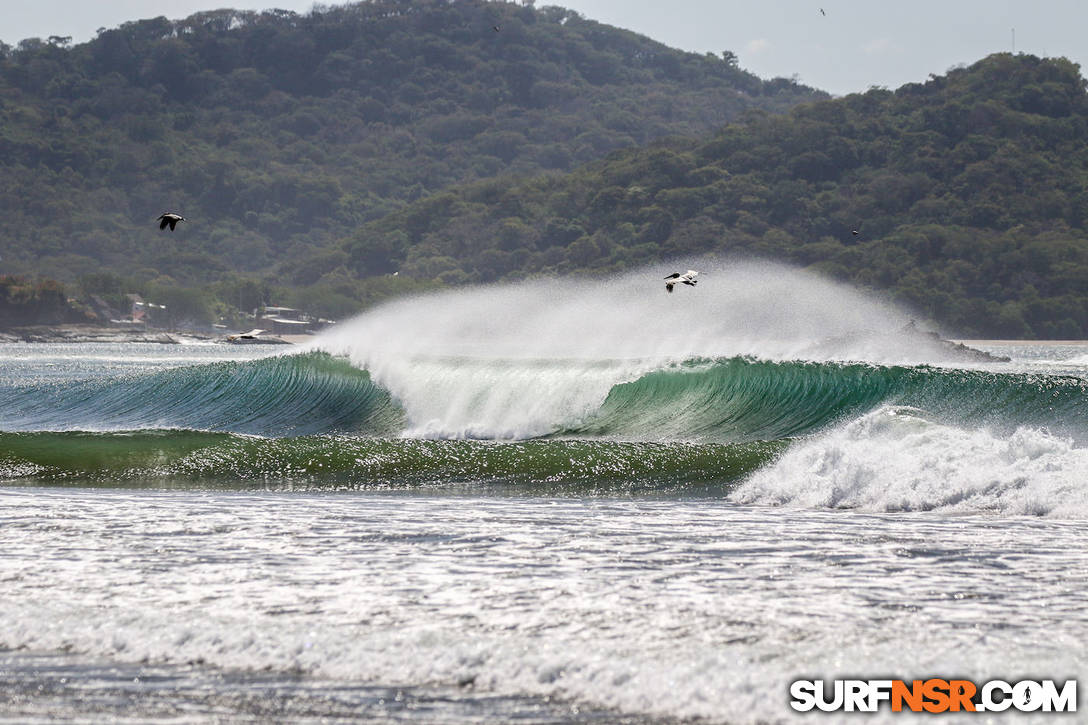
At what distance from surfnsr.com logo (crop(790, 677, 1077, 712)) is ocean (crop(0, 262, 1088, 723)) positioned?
137 millimetres

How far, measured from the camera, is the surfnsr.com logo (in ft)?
22.9

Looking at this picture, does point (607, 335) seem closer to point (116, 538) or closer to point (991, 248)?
point (116, 538)

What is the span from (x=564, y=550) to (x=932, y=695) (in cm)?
471

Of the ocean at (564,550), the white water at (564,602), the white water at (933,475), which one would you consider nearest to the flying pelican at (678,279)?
the ocean at (564,550)

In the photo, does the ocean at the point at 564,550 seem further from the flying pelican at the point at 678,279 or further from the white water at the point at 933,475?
the flying pelican at the point at 678,279

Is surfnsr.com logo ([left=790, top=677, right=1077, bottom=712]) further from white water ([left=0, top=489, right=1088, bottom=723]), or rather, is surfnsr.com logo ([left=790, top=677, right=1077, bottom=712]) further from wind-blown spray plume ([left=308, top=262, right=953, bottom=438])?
wind-blown spray plume ([left=308, top=262, right=953, bottom=438])

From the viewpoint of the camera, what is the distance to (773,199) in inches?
Result: 7352

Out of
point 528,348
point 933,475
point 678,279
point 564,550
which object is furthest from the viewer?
point 528,348

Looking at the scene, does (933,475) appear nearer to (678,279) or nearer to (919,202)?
(678,279)

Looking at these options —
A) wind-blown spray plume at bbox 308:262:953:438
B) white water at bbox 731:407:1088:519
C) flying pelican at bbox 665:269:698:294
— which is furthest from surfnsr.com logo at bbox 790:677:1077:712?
wind-blown spray plume at bbox 308:262:953:438

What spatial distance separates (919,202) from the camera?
574ft

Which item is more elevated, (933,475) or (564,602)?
(933,475)

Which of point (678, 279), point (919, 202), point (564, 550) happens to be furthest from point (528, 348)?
point (919, 202)

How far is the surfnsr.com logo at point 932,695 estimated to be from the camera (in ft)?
→ 22.9
